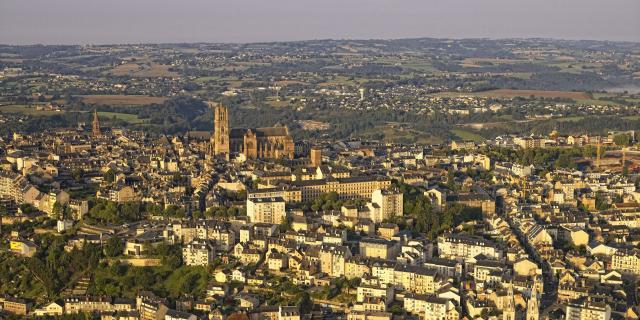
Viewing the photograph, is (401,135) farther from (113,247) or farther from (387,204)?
(113,247)

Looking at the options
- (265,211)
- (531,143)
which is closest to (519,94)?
(531,143)

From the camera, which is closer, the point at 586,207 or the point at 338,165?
the point at 586,207

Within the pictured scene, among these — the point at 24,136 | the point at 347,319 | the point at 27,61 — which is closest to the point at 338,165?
the point at 347,319

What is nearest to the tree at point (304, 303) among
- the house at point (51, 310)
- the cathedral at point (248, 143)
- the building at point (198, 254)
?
the building at point (198, 254)

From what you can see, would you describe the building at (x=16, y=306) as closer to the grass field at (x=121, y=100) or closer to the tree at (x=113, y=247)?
the tree at (x=113, y=247)

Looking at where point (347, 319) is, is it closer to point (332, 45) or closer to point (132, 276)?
point (132, 276)

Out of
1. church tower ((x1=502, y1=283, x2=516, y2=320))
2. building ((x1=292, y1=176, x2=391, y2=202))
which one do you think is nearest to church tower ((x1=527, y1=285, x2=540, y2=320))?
church tower ((x1=502, y1=283, x2=516, y2=320))
